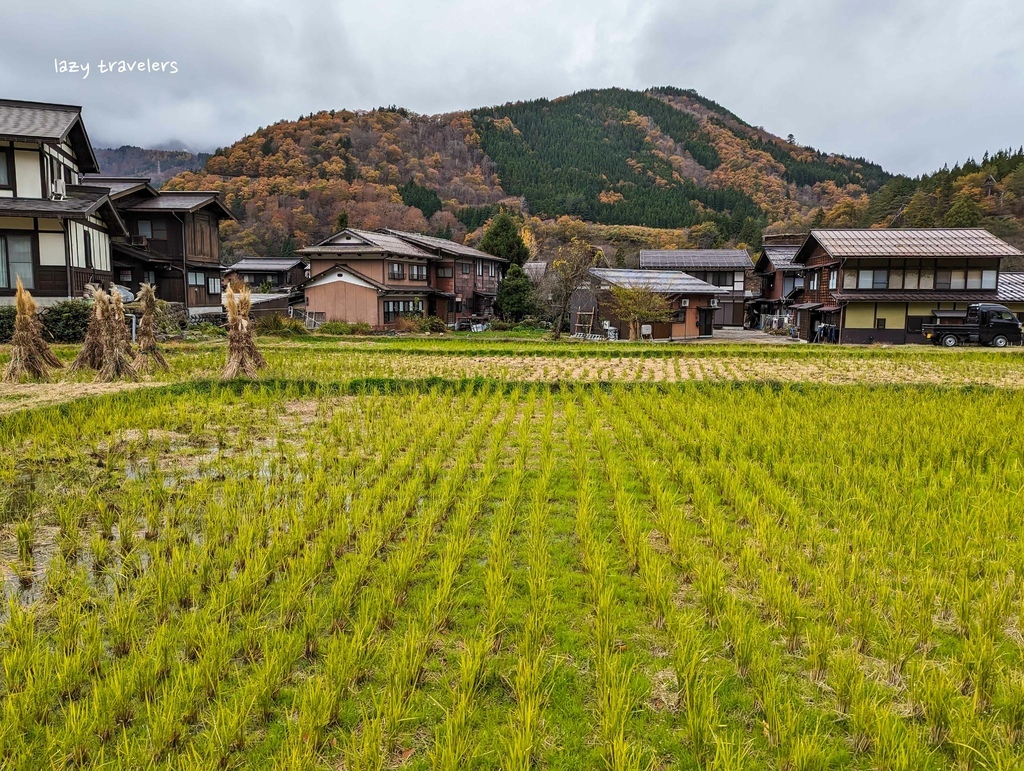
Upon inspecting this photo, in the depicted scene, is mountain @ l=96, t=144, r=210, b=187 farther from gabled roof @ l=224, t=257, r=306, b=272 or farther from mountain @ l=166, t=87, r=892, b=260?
gabled roof @ l=224, t=257, r=306, b=272

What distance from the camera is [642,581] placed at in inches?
188

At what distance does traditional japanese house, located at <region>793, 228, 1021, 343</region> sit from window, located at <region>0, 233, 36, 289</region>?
3308 centimetres

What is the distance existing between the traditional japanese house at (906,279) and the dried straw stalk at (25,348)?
31.2 meters

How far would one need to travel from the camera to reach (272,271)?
49969 mm

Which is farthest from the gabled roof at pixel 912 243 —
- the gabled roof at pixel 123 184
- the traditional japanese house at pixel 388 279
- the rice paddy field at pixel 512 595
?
the gabled roof at pixel 123 184

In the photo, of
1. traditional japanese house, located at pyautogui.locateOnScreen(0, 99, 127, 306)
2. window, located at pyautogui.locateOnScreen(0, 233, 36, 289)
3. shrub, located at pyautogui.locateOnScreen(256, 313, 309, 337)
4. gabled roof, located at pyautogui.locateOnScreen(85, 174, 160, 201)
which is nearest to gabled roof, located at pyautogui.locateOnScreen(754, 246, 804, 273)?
shrub, located at pyautogui.locateOnScreen(256, 313, 309, 337)

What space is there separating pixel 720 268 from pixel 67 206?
133 feet

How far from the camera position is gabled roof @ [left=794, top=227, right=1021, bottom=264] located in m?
30.6

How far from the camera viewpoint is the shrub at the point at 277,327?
93.4 ft

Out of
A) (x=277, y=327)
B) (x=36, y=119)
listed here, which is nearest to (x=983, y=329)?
(x=277, y=327)

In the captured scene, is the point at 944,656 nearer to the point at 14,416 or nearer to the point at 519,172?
the point at 14,416

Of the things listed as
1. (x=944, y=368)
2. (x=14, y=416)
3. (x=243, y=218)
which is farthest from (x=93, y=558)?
(x=243, y=218)

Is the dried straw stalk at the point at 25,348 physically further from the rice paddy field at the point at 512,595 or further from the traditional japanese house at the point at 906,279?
the traditional japanese house at the point at 906,279

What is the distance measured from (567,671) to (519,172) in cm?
8548
